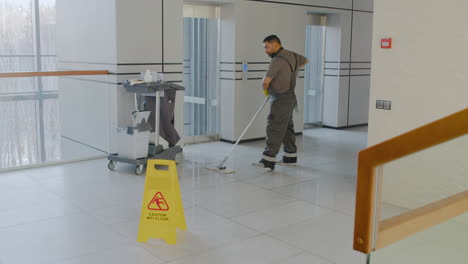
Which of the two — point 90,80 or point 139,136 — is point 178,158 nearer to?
point 139,136

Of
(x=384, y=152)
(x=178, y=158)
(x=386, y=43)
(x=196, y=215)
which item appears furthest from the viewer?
(x=178, y=158)

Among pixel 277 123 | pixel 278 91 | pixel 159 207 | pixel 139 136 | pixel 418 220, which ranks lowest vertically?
pixel 159 207

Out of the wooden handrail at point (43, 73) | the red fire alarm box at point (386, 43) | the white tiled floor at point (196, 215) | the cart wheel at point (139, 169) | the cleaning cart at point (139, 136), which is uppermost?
the red fire alarm box at point (386, 43)

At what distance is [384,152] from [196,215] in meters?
3.20

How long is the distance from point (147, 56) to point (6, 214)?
2.87 meters

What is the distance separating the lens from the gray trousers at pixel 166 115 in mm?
5961

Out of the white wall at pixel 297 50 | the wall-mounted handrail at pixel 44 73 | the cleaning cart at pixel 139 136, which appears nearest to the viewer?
the wall-mounted handrail at pixel 44 73

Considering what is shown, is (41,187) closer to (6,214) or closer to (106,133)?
(6,214)

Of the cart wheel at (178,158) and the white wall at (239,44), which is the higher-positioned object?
the white wall at (239,44)

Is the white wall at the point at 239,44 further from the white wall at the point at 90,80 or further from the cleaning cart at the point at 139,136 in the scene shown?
the cleaning cart at the point at 139,136

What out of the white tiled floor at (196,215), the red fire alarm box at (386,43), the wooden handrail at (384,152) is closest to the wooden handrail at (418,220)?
the wooden handrail at (384,152)

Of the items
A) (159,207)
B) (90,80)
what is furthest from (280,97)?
(159,207)

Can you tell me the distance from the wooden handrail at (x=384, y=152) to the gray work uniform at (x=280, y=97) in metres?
4.50

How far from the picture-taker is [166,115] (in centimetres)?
600
